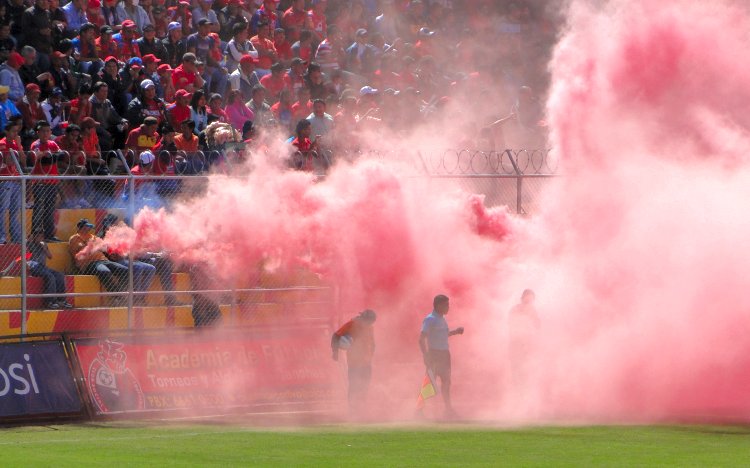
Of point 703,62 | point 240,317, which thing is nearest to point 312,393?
point 240,317

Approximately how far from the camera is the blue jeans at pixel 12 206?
17469 millimetres

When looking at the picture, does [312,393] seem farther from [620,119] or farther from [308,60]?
[308,60]

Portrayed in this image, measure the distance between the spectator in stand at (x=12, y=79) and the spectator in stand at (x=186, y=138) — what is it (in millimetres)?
2590

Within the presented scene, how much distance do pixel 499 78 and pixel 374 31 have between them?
2.95 meters

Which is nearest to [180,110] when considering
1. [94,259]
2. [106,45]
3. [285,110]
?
[106,45]

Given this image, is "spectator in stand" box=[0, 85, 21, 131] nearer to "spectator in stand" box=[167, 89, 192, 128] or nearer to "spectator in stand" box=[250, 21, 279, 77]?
"spectator in stand" box=[167, 89, 192, 128]

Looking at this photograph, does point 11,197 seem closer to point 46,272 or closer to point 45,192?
point 45,192

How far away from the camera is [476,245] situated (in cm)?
2055

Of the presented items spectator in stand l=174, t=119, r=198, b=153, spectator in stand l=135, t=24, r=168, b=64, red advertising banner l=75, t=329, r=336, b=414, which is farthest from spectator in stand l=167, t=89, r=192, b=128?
red advertising banner l=75, t=329, r=336, b=414

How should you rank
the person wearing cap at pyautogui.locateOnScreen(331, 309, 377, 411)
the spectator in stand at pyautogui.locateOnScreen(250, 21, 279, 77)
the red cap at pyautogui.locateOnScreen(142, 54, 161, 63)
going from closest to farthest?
the person wearing cap at pyautogui.locateOnScreen(331, 309, 377, 411)
the red cap at pyautogui.locateOnScreen(142, 54, 161, 63)
the spectator in stand at pyautogui.locateOnScreen(250, 21, 279, 77)

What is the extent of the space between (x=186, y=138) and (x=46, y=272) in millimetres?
3704

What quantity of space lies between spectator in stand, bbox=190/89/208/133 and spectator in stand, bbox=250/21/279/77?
9.46ft

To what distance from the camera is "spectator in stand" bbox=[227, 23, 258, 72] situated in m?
24.5

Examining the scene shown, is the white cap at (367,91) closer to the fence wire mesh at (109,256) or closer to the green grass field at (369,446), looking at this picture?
the fence wire mesh at (109,256)
